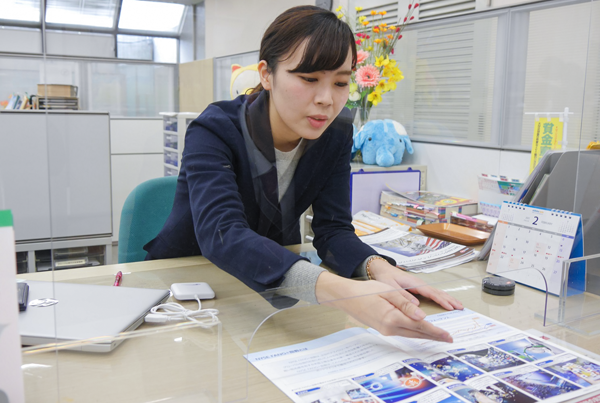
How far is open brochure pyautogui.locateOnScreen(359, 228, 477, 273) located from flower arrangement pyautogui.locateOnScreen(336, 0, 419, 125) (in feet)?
1.20

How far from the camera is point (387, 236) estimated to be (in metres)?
1.42

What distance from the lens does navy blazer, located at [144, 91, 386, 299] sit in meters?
0.99

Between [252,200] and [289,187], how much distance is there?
0.11 m

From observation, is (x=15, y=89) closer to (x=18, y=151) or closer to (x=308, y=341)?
(x=18, y=151)

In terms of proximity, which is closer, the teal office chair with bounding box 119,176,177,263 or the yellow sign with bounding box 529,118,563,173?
the teal office chair with bounding box 119,176,177,263

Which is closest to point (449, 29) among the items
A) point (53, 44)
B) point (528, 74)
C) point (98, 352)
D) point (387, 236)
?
point (528, 74)

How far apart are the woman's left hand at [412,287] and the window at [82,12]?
758 millimetres

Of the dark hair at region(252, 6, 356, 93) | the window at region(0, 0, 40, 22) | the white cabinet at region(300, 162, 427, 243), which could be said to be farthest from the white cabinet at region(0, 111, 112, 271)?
the white cabinet at region(300, 162, 427, 243)

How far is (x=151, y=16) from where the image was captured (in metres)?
1.02

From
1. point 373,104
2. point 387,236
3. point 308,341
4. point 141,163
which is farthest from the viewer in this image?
point 373,104

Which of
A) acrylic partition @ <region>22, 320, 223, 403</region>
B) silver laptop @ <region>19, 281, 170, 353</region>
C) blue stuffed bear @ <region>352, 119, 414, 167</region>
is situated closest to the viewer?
acrylic partition @ <region>22, 320, 223, 403</region>

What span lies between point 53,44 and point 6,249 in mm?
532

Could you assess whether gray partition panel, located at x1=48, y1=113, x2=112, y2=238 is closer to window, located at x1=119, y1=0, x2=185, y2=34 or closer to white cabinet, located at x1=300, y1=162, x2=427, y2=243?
window, located at x1=119, y1=0, x2=185, y2=34

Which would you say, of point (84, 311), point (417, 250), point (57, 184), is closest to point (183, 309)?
point (84, 311)
